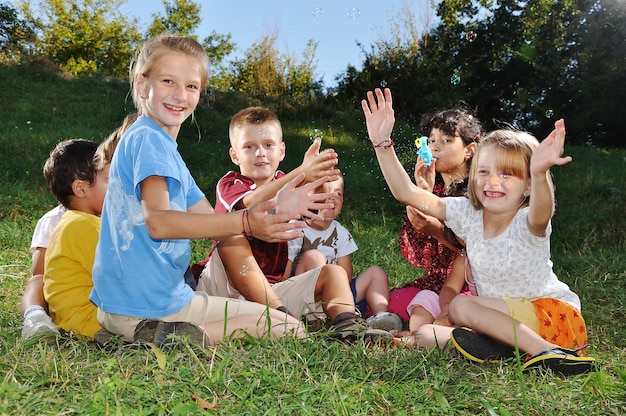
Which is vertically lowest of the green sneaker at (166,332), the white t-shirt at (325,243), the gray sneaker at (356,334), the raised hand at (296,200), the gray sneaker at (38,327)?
the gray sneaker at (356,334)

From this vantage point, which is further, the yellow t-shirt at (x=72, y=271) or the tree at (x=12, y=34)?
the tree at (x=12, y=34)

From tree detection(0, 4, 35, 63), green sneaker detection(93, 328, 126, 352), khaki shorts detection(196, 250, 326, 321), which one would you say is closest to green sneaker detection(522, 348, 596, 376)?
khaki shorts detection(196, 250, 326, 321)

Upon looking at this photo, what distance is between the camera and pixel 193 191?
8.87 feet

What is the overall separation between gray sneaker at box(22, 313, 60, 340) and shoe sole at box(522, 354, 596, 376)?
1834mm

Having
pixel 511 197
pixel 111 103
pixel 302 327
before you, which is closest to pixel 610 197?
pixel 511 197

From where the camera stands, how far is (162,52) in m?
2.49

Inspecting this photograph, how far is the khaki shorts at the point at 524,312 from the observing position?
2.63 meters

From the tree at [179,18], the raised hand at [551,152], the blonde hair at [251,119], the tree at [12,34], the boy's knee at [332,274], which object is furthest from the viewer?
the tree at [179,18]

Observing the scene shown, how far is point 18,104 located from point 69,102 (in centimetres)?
81

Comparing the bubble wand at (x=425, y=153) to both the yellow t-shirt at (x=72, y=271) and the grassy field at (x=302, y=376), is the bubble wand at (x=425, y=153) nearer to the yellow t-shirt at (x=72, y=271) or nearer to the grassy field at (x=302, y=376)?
the grassy field at (x=302, y=376)

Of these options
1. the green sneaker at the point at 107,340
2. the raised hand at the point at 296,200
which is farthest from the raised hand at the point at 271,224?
the green sneaker at the point at 107,340

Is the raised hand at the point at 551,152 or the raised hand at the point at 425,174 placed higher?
the raised hand at the point at 551,152

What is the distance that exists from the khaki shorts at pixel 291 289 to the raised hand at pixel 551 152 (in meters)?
1.09

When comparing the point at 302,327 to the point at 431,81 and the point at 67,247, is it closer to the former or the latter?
the point at 67,247
